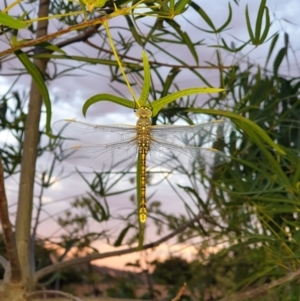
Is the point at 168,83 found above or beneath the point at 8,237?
above

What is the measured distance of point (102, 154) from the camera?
36 cm

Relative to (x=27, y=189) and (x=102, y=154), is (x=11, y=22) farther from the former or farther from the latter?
(x=27, y=189)

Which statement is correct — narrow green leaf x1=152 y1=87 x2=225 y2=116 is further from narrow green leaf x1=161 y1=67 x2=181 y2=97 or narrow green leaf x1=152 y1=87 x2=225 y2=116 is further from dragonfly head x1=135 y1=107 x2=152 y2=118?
narrow green leaf x1=161 y1=67 x2=181 y2=97

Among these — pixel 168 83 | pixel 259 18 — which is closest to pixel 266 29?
pixel 259 18

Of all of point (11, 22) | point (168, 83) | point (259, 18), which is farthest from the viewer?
point (168, 83)

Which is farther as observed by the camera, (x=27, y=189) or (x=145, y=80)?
(x=27, y=189)

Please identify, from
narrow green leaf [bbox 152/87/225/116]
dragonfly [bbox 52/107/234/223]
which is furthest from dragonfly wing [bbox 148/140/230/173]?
narrow green leaf [bbox 152/87/225/116]

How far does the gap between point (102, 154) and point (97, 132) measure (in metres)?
0.02

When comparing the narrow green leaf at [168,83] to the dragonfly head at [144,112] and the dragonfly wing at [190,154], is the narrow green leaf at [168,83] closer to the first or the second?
the dragonfly wing at [190,154]

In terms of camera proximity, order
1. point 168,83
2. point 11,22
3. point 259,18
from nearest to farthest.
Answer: point 11,22 → point 259,18 → point 168,83

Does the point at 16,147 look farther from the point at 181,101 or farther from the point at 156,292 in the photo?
the point at 156,292

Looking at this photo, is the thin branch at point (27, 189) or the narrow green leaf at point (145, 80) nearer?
the narrow green leaf at point (145, 80)

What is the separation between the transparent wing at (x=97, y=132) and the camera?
0.33 metres

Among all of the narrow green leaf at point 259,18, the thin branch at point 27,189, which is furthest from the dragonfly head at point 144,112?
the thin branch at point 27,189
